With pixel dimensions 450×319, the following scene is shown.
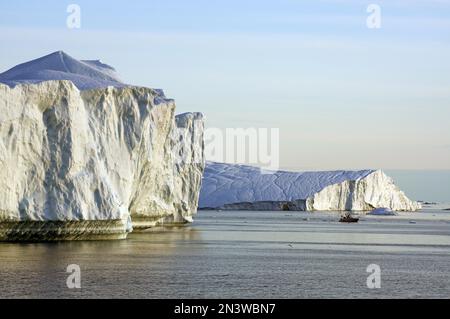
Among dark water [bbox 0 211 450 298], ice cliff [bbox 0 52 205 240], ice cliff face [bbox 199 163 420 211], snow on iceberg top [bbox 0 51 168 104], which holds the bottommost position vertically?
ice cliff face [bbox 199 163 420 211]

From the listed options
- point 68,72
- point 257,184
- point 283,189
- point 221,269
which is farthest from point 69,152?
point 283,189

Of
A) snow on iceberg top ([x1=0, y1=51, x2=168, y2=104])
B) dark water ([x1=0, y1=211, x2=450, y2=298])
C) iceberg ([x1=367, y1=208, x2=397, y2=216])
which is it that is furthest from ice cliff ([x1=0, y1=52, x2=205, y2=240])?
iceberg ([x1=367, y1=208, x2=397, y2=216])

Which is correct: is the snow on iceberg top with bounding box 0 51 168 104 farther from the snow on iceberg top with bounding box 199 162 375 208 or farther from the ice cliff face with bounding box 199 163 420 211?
the ice cliff face with bounding box 199 163 420 211
